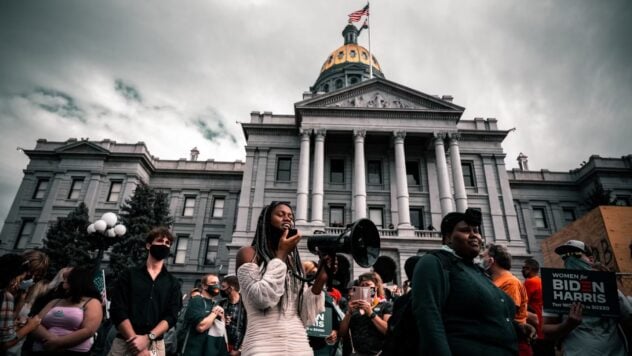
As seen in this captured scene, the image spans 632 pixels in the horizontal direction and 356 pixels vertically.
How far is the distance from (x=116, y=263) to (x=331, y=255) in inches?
964

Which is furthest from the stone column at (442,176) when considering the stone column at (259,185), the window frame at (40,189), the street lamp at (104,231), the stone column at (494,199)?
the window frame at (40,189)

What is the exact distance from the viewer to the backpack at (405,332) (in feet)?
7.09

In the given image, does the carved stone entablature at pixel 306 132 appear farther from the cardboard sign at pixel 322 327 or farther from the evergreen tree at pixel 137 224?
the cardboard sign at pixel 322 327

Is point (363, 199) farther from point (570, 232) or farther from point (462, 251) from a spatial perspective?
point (462, 251)

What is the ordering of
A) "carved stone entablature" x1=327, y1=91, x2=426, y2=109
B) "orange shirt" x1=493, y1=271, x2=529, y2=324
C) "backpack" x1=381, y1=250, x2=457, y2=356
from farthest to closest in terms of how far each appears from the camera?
"carved stone entablature" x1=327, y1=91, x2=426, y2=109
"orange shirt" x1=493, y1=271, x2=529, y2=324
"backpack" x1=381, y1=250, x2=457, y2=356

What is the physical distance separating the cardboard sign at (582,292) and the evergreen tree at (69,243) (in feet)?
80.9

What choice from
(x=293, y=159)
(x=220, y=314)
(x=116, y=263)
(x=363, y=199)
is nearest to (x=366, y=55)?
(x=293, y=159)

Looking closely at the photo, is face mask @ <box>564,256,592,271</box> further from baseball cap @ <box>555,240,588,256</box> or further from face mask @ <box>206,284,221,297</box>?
face mask @ <box>206,284,221,297</box>

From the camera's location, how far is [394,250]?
64.7 feet

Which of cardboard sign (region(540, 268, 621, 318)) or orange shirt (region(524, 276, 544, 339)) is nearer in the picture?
cardboard sign (region(540, 268, 621, 318))

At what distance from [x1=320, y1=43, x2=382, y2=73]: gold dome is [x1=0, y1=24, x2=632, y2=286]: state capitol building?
91.3 ft

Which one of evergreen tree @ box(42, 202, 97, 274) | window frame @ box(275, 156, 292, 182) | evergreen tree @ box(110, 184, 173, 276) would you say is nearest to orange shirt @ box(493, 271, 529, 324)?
window frame @ box(275, 156, 292, 182)

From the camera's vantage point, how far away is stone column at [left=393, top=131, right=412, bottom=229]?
67.9 feet

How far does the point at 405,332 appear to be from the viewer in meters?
2.21
